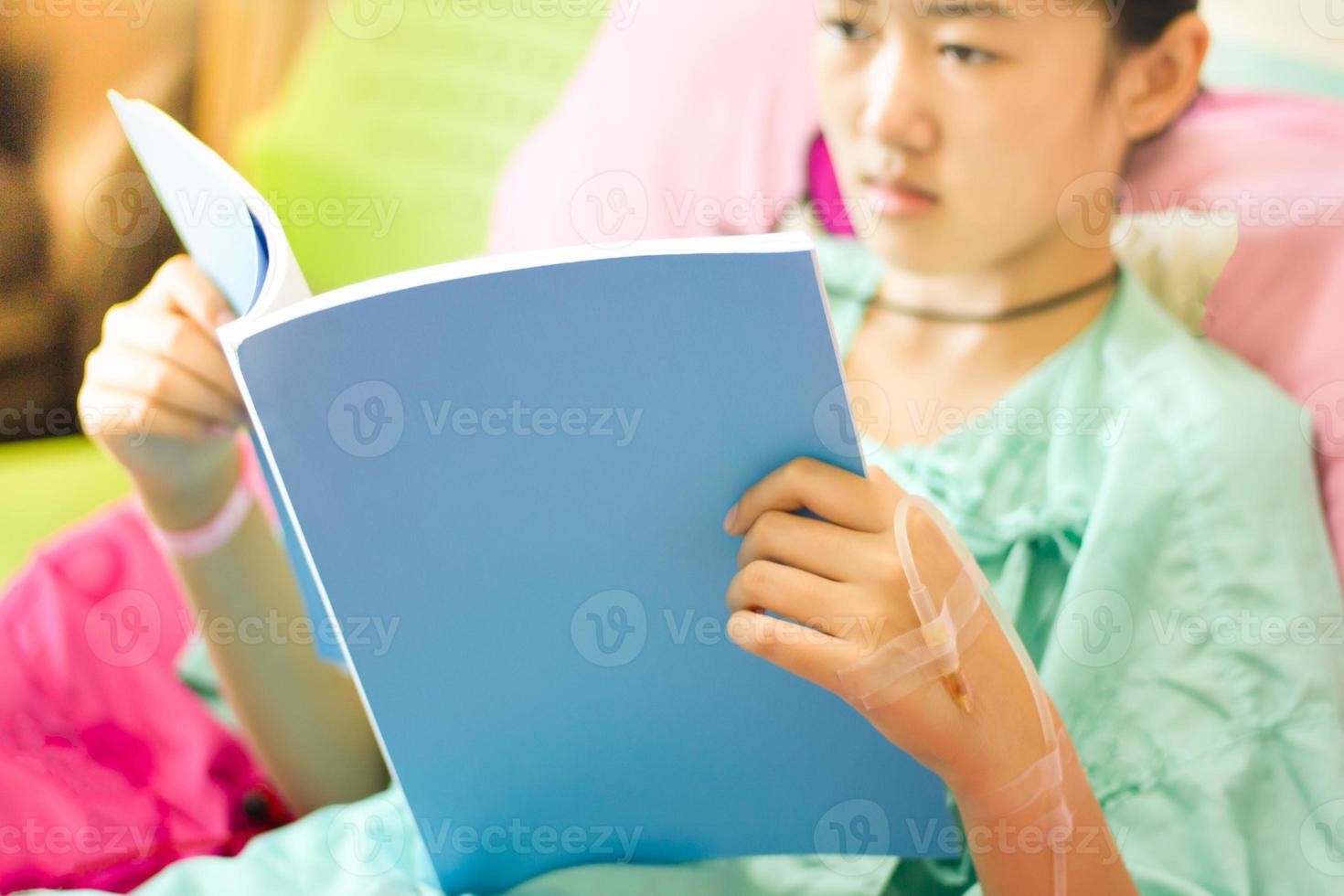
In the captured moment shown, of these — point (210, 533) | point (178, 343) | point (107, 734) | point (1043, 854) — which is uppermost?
point (178, 343)

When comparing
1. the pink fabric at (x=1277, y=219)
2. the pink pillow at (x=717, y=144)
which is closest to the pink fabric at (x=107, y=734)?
the pink pillow at (x=717, y=144)

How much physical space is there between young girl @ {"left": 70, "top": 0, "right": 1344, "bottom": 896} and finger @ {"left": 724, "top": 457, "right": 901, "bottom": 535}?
0.05m

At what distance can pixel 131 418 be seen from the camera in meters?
0.67

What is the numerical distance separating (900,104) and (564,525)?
0.39 m

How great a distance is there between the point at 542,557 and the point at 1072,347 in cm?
42

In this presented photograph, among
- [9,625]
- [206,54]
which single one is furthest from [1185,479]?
[206,54]

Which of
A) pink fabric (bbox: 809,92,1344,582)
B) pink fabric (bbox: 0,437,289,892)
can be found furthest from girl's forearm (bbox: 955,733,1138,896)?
pink fabric (bbox: 0,437,289,892)

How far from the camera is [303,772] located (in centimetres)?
80

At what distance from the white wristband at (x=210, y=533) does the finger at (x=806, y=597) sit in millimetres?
391

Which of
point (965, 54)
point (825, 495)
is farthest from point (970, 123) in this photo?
point (825, 495)

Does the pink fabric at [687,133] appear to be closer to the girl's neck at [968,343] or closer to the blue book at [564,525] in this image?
the girl's neck at [968,343]

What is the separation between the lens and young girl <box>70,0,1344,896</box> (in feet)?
2.13

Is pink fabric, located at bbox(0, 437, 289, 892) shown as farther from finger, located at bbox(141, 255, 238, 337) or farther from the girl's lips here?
the girl's lips

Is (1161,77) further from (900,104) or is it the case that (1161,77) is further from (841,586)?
(841,586)
